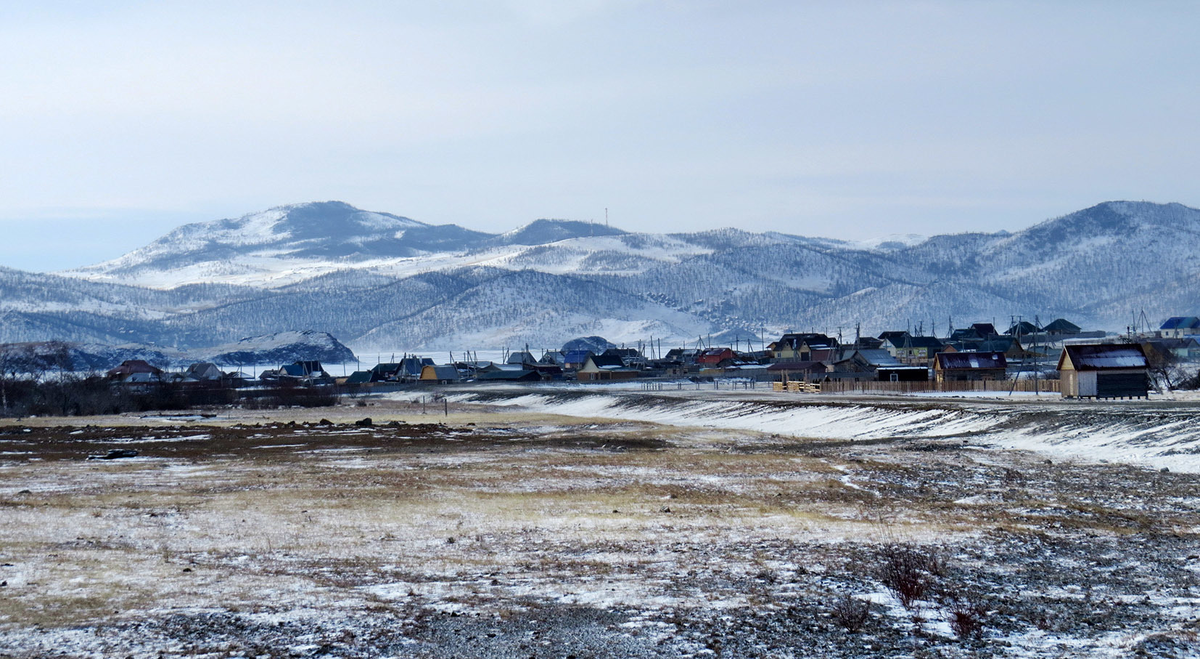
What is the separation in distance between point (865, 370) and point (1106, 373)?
47.5m

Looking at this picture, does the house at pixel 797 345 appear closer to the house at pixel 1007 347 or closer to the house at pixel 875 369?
the house at pixel 1007 347

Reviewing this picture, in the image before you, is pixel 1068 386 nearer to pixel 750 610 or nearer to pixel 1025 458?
pixel 1025 458

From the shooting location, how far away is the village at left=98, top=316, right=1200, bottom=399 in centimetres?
6819

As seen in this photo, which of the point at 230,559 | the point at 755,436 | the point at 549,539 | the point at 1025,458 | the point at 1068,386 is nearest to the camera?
the point at 230,559

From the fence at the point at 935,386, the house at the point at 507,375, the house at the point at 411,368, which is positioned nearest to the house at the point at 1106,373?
the fence at the point at 935,386

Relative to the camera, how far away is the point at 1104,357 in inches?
2650

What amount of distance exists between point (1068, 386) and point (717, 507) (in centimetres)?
4922

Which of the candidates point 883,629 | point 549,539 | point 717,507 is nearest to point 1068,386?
point 717,507

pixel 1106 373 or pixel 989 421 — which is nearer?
pixel 989 421

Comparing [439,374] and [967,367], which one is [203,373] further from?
[967,367]

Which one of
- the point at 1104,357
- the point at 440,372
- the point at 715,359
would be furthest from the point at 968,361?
the point at 440,372

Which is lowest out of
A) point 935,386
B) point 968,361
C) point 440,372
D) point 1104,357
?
point 935,386

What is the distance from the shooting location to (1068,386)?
6856 cm

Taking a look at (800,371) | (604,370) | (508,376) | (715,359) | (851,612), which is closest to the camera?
(851,612)
